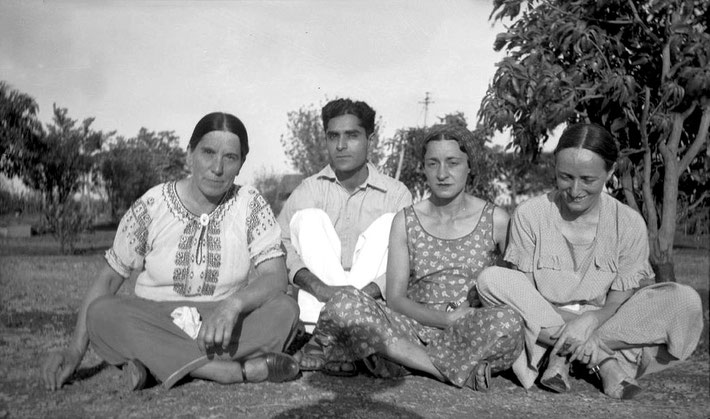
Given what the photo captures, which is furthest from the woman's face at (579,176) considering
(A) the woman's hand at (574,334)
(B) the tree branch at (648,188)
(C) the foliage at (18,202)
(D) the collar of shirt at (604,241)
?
(C) the foliage at (18,202)

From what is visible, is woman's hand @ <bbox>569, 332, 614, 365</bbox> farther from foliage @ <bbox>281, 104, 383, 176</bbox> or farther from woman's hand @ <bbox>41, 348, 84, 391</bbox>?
foliage @ <bbox>281, 104, 383, 176</bbox>

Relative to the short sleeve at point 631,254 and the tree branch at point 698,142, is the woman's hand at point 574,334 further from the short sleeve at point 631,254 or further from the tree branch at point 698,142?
the tree branch at point 698,142

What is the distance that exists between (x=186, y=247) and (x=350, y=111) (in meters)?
1.55

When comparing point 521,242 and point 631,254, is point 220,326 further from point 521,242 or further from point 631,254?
point 631,254

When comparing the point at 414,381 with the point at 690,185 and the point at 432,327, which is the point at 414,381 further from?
the point at 690,185

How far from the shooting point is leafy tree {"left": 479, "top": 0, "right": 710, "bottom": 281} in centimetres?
411

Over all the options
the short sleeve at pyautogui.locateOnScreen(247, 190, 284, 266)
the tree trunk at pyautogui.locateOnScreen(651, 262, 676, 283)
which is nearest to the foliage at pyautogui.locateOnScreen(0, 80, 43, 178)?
the short sleeve at pyautogui.locateOnScreen(247, 190, 284, 266)

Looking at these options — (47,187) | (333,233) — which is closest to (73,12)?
(333,233)

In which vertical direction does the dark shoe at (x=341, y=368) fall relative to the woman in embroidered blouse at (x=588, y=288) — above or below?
below

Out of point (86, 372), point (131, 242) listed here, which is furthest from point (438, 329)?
point (86, 372)

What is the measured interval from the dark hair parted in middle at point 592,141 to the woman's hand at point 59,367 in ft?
8.65

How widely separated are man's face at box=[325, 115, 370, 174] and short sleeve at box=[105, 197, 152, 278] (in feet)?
4.68

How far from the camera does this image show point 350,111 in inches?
166

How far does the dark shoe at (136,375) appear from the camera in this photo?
290 centimetres
